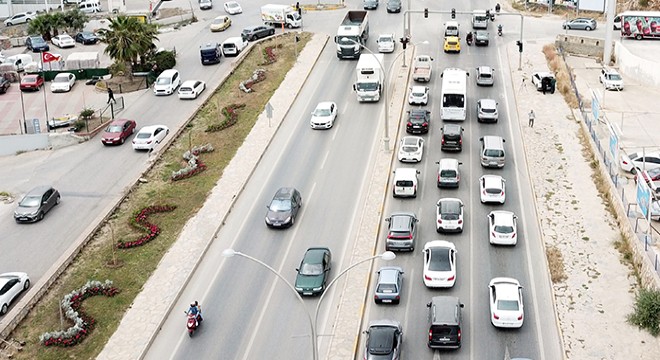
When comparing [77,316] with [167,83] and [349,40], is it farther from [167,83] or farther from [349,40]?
[349,40]

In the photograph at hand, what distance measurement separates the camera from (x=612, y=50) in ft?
291

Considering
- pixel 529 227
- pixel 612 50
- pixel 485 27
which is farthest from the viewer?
pixel 485 27

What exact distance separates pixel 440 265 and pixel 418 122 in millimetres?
21515

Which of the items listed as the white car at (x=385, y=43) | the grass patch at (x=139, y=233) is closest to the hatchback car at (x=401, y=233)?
the grass patch at (x=139, y=233)

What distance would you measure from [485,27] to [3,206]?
5446 centimetres

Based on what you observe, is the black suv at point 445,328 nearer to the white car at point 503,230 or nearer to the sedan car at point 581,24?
the white car at point 503,230

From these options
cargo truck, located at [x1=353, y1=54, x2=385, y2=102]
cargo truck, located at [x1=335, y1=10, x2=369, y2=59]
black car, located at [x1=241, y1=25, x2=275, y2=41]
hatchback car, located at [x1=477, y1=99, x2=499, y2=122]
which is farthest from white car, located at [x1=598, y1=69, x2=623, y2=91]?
black car, located at [x1=241, y1=25, x2=275, y2=41]

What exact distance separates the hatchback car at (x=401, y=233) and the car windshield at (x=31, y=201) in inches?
963

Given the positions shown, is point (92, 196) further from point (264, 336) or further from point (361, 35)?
point (361, 35)

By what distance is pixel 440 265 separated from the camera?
46688mm

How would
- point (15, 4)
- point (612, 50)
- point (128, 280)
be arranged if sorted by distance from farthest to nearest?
1. point (15, 4)
2. point (612, 50)
3. point (128, 280)

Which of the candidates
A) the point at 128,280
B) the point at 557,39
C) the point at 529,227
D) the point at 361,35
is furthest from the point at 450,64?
the point at 128,280

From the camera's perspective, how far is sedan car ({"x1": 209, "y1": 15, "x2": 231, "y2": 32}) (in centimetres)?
10269

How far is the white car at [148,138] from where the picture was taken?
69444 mm
